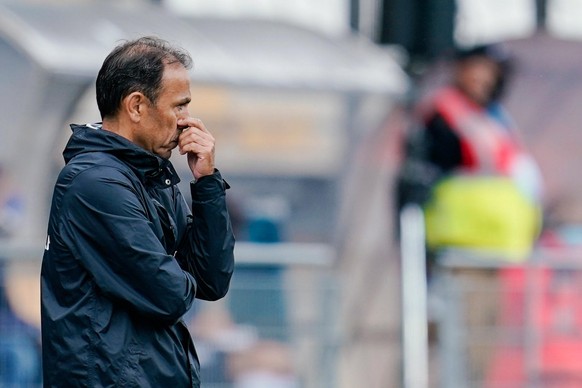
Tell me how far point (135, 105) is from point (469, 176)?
5382 mm

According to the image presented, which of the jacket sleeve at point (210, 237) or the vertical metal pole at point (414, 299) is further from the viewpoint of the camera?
the vertical metal pole at point (414, 299)

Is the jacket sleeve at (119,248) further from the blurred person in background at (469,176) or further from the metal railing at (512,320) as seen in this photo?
the blurred person in background at (469,176)

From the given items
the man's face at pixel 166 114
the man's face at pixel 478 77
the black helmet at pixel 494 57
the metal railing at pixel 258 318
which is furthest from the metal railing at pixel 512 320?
the man's face at pixel 166 114

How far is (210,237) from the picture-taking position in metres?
3.86

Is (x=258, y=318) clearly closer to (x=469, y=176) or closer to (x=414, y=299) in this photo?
(x=414, y=299)

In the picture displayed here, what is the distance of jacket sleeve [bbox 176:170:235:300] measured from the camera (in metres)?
3.86

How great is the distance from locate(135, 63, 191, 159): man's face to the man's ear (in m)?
0.01

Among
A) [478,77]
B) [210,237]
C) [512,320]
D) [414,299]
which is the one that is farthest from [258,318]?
[210,237]

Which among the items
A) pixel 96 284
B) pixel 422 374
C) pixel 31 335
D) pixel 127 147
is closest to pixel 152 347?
pixel 96 284

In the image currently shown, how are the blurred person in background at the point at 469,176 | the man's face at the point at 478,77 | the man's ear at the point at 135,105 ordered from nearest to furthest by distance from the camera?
the man's ear at the point at 135,105, the blurred person in background at the point at 469,176, the man's face at the point at 478,77

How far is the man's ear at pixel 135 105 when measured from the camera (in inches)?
149

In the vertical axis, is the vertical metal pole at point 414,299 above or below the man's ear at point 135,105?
above

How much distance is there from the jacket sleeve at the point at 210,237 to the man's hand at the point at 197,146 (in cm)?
3

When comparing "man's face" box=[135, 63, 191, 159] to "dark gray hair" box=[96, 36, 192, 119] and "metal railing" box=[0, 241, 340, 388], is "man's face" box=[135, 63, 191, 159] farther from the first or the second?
"metal railing" box=[0, 241, 340, 388]
